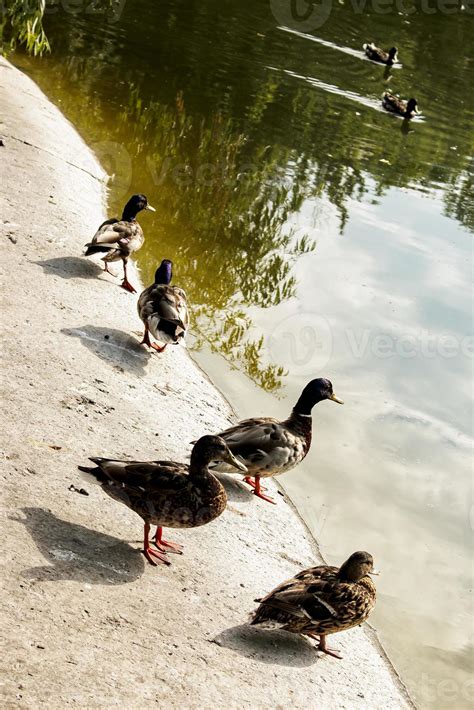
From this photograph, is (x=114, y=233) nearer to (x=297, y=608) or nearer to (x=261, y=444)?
(x=261, y=444)

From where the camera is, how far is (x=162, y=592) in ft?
19.3

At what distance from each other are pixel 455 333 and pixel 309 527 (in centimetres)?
478

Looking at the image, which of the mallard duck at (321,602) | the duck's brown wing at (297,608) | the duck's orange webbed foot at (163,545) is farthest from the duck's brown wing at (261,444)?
the duck's brown wing at (297,608)

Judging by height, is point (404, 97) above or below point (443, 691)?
above

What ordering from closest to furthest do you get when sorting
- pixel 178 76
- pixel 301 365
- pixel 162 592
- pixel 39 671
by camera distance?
pixel 39 671, pixel 162 592, pixel 301 365, pixel 178 76

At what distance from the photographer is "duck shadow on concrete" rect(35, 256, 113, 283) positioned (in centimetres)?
970

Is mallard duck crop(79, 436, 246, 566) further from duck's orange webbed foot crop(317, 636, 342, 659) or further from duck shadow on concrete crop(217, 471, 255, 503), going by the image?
duck shadow on concrete crop(217, 471, 255, 503)

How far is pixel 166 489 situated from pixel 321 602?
1.12m

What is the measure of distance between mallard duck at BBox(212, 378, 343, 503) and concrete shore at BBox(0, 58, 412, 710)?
11.6 inches

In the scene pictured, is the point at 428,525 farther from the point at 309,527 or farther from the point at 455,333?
the point at 455,333

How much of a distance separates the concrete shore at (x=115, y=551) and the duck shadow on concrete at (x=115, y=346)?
0.02 m

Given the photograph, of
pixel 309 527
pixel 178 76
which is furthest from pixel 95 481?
pixel 178 76

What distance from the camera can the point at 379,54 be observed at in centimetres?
2492

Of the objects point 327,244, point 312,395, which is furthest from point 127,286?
point 327,244
